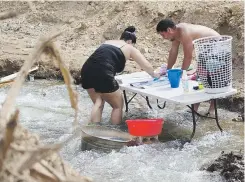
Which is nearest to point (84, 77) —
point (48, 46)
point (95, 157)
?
point (95, 157)

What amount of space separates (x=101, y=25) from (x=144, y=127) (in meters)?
6.29

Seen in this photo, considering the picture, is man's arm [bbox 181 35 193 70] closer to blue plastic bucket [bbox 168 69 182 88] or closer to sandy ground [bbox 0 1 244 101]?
blue plastic bucket [bbox 168 69 182 88]

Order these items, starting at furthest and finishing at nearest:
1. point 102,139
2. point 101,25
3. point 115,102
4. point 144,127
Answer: point 101,25
point 115,102
point 144,127
point 102,139

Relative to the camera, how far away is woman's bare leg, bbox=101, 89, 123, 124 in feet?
21.8

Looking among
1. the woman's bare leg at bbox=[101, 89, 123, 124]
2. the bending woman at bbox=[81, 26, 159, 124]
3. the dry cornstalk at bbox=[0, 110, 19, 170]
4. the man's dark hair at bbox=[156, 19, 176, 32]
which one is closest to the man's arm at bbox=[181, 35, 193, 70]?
the man's dark hair at bbox=[156, 19, 176, 32]

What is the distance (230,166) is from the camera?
5.38 meters

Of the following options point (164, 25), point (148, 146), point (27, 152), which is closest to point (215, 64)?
point (164, 25)

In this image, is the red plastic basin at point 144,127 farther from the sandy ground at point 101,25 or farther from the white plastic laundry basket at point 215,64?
the sandy ground at point 101,25

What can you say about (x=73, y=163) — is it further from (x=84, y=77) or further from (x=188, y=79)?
(x=188, y=79)

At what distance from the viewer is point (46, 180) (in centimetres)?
182

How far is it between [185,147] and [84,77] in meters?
1.55

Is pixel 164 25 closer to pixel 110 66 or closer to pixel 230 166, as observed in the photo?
pixel 110 66

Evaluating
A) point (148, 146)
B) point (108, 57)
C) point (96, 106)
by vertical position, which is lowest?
point (148, 146)

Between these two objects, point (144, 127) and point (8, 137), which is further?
point (144, 127)
